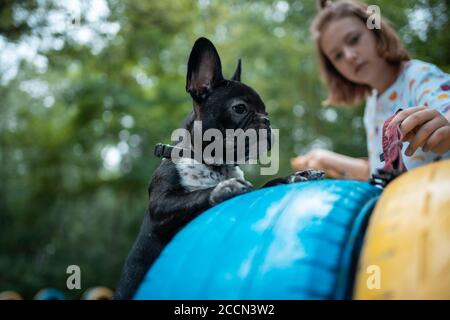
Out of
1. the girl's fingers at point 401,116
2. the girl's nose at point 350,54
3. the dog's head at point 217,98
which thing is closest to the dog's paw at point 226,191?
the dog's head at point 217,98

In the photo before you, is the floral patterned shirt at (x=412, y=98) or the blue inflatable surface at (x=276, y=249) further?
the floral patterned shirt at (x=412, y=98)

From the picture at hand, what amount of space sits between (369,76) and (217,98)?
1301mm

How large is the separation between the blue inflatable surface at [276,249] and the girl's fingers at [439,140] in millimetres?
274

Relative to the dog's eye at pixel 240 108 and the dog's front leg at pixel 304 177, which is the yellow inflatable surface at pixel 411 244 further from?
the dog's eye at pixel 240 108

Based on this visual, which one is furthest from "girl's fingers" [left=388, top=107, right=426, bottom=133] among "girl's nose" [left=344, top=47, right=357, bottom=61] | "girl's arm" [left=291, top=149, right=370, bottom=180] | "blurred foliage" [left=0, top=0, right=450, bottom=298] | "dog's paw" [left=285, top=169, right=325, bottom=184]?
"blurred foliage" [left=0, top=0, right=450, bottom=298]

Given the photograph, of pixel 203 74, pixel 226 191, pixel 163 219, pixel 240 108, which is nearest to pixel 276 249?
pixel 226 191

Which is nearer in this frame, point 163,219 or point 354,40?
point 163,219

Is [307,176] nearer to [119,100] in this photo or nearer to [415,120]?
[415,120]

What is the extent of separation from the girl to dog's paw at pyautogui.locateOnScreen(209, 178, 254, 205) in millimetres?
826

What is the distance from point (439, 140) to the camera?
1.22 metres

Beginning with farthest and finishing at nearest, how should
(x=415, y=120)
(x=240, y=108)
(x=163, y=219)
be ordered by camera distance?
(x=240, y=108) < (x=163, y=219) < (x=415, y=120)

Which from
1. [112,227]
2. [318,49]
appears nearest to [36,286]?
[112,227]

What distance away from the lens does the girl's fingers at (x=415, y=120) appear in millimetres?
1188
